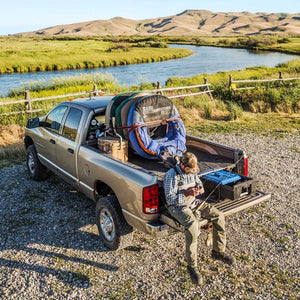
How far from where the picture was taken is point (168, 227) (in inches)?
168

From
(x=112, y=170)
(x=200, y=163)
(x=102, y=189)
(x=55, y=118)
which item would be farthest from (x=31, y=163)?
(x=200, y=163)

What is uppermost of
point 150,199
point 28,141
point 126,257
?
point 150,199

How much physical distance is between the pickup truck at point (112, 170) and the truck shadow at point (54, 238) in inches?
15.6

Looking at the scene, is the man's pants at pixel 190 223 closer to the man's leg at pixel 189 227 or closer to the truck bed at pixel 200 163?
the man's leg at pixel 189 227

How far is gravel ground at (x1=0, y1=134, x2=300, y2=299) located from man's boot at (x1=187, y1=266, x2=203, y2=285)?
0.30ft

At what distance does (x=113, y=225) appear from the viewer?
15.9 feet

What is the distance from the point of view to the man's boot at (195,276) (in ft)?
13.6

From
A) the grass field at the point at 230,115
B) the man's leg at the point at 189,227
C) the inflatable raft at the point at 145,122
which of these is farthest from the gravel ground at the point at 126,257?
the grass field at the point at 230,115

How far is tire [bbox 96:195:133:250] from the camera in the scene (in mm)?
4723

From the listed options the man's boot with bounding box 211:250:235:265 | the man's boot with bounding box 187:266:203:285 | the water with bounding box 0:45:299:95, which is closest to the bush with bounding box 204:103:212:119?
the water with bounding box 0:45:299:95

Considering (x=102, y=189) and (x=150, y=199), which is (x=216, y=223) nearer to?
(x=150, y=199)

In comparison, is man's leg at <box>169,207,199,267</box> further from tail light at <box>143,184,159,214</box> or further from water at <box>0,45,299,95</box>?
water at <box>0,45,299,95</box>

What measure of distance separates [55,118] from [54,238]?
2.31 meters

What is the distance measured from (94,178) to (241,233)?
2.37m
